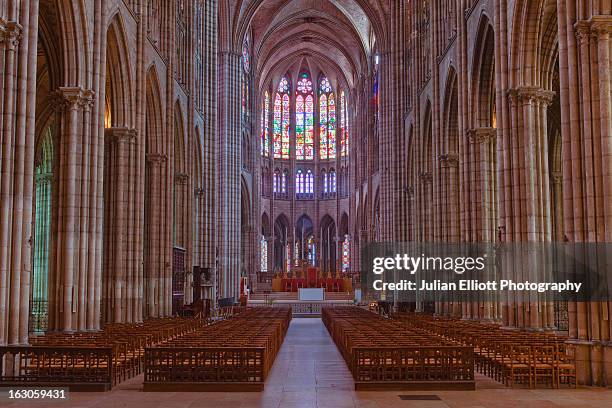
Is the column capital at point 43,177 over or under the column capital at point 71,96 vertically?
under

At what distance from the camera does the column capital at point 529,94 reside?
22828 millimetres

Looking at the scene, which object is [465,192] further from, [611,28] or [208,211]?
[208,211]

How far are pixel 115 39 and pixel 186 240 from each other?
1648cm

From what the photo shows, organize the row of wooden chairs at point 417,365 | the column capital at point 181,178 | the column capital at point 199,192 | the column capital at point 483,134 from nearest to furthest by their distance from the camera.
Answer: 1. the row of wooden chairs at point 417,365
2. the column capital at point 483,134
3. the column capital at point 181,178
4. the column capital at point 199,192

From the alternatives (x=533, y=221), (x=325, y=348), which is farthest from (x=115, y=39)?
(x=533, y=221)

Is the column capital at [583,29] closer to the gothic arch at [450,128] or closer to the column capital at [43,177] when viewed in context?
the gothic arch at [450,128]

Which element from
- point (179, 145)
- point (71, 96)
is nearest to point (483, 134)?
point (71, 96)

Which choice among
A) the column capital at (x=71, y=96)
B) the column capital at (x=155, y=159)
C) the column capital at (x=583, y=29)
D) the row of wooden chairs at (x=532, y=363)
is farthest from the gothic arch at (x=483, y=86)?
the column capital at (x=71, y=96)

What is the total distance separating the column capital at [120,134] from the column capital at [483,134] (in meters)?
14.3

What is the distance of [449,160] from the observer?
34938 mm

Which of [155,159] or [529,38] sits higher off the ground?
[529,38]

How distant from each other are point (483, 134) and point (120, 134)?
49.9 feet

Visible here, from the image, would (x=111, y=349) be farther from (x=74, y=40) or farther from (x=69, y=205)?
(x=74, y=40)

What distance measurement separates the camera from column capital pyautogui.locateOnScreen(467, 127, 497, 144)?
28.6m
